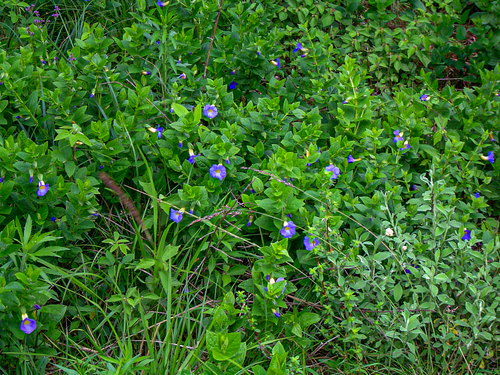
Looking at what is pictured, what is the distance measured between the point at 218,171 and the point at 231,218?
0.24m

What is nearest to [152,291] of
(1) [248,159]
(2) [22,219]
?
(2) [22,219]

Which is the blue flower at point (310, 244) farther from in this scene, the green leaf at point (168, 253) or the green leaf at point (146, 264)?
the green leaf at point (146, 264)

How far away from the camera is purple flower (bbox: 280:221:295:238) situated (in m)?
2.21

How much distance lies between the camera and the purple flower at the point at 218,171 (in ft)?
7.67

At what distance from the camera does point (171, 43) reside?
2777mm

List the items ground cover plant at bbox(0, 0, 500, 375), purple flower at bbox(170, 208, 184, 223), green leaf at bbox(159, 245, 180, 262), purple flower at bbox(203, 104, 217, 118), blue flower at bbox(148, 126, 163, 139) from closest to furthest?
ground cover plant at bbox(0, 0, 500, 375), green leaf at bbox(159, 245, 180, 262), purple flower at bbox(170, 208, 184, 223), blue flower at bbox(148, 126, 163, 139), purple flower at bbox(203, 104, 217, 118)

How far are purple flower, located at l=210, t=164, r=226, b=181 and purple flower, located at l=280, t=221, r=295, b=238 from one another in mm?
397

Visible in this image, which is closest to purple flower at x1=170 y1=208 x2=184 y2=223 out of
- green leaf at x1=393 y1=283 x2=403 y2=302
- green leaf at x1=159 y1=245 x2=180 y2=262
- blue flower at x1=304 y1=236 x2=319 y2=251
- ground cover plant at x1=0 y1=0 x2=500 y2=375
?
ground cover plant at x1=0 y1=0 x2=500 y2=375

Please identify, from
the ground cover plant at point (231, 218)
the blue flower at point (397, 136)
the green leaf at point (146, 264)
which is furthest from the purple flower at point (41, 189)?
the blue flower at point (397, 136)

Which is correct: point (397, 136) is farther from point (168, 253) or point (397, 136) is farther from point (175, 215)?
point (168, 253)

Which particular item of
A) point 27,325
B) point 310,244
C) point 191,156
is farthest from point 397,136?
point 27,325

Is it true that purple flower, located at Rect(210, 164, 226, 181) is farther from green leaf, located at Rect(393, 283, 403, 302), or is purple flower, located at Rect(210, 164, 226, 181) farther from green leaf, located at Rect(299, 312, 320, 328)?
green leaf, located at Rect(393, 283, 403, 302)

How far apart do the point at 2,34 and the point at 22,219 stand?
78.5 inches

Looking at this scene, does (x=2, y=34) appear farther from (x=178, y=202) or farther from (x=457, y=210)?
(x=457, y=210)
